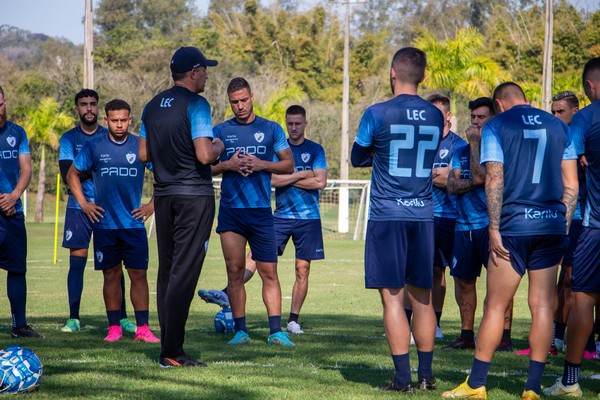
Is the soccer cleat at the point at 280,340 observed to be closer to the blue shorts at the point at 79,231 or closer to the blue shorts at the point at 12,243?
the blue shorts at the point at 79,231

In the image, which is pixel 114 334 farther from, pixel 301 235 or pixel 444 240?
pixel 444 240

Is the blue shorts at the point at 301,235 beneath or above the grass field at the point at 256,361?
above

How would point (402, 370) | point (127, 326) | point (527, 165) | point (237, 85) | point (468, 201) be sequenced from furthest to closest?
point (127, 326), point (237, 85), point (468, 201), point (402, 370), point (527, 165)

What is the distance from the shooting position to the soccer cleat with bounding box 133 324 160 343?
9.34 meters

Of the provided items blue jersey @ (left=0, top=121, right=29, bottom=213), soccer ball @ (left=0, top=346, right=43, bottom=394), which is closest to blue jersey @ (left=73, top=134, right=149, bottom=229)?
blue jersey @ (left=0, top=121, right=29, bottom=213)

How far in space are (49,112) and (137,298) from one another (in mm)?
41361

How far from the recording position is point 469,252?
30.4 ft

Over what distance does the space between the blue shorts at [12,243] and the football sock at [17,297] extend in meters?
0.09

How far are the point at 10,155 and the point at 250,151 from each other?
2.60 metres

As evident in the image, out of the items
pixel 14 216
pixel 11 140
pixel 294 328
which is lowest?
pixel 294 328

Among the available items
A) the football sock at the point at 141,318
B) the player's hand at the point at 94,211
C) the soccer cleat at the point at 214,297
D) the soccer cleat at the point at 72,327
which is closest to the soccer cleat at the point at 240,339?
the football sock at the point at 141,318

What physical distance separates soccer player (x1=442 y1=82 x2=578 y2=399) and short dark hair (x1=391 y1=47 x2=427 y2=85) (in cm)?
72

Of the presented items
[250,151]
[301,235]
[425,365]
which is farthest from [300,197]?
[425,365]

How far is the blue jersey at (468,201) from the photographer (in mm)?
9148
